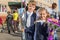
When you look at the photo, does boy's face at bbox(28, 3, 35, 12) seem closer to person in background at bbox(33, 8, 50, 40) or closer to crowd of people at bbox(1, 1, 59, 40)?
crowd of people at bbox(1, 1, 59, 40)

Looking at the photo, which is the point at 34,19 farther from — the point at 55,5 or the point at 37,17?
the point at 55,5

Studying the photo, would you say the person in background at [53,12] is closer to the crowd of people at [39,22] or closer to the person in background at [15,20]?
the crowd of people at [39,22]

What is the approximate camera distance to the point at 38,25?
590 cm

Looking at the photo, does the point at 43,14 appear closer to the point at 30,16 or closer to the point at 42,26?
the point at 42,26

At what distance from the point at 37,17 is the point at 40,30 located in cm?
38

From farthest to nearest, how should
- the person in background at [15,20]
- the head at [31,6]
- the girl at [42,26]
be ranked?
1. the person in background at [15,20]
2. the head at [31,6]
3. the girl at [42,26]

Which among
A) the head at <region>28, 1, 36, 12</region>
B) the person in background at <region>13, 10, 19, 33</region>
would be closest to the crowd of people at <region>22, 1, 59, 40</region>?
the head at <region>28, 1, 36, 12</region>

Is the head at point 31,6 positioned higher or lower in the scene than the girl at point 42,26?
higher

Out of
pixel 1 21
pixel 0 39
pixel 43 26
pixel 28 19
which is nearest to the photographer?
pixel 43 26

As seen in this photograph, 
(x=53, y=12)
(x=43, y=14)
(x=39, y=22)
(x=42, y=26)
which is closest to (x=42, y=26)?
(x=42, y=26)

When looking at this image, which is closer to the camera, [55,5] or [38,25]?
[38,25]

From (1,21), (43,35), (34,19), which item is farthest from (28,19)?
(1,21)

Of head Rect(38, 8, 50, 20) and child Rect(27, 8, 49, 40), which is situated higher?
head Rect(38, 8, 50, 20)

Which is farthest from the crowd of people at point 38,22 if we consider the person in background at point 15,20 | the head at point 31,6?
the person in background at point 15,20
